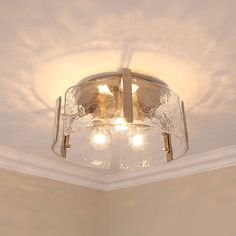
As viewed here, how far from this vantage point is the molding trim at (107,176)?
8.25 feet

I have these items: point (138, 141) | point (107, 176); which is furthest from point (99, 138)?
point (107, 176)

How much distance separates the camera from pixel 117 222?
120 inches

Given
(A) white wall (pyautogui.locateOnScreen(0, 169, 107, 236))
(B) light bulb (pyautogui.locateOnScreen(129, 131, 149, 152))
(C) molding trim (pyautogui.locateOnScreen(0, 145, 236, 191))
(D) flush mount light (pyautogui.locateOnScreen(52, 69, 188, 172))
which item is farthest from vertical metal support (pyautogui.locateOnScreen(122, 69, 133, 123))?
(A) white wall (pyautogui.locateOnScreen(0, 169, 107, 236))

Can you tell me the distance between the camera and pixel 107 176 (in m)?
3.16

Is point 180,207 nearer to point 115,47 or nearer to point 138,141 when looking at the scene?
point 138,141

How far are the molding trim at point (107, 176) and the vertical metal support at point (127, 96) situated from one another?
4.35 ft

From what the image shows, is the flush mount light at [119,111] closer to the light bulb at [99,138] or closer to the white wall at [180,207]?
the light bulb at [99,138]

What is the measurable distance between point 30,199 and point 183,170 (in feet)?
4.12

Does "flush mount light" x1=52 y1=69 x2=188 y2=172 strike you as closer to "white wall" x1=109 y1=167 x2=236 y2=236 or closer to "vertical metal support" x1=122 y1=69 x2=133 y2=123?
"vertical metal support" x1=122 y1=69 x2=133 y2=123

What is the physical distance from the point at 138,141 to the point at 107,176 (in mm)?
1655

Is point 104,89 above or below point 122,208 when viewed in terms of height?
above

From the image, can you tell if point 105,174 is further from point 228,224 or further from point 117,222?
point 228,224

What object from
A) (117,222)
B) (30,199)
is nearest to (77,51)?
(30,199)

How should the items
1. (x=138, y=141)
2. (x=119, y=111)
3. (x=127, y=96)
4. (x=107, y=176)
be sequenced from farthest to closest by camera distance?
(x=107, y=176) → (x=138, y=141) → (x=119, y=111) → (x=127, y=96)
